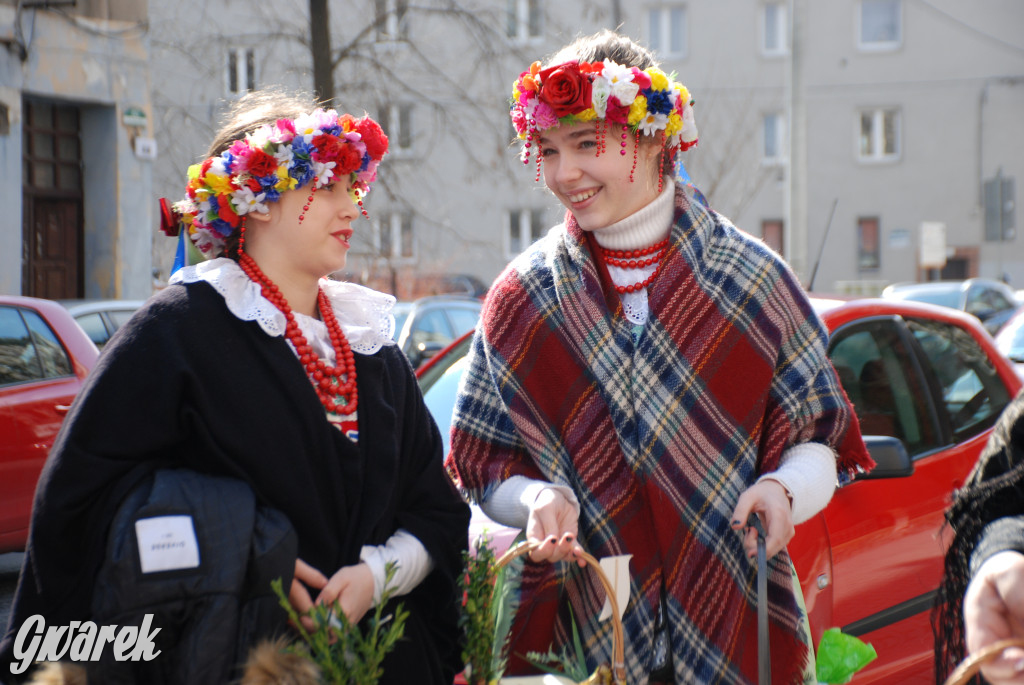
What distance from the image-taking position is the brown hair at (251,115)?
2.45m

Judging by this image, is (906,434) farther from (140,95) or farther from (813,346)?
(140,95)

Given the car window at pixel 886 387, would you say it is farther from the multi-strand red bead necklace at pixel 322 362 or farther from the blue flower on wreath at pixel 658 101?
the multi-strand red bead necklace at pixel 322 362

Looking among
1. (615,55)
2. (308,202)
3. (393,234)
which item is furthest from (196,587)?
(393,234)

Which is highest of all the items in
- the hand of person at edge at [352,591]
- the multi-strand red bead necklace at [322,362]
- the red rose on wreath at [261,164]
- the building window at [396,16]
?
the building window at [396,16]

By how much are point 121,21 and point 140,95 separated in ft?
3.13

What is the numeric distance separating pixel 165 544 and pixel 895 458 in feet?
7.25

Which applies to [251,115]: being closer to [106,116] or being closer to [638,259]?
[638,259]

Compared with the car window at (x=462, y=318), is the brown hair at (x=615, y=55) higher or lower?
higher

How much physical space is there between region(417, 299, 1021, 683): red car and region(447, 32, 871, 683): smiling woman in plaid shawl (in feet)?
2.65

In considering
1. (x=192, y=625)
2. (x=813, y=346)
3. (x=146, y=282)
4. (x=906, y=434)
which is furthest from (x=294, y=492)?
(x=146, y=282)

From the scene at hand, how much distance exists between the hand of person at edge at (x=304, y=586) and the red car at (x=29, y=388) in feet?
14.6

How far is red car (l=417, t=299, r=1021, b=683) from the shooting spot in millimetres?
3471

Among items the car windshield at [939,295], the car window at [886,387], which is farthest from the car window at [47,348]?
the car windshield at [939,295]

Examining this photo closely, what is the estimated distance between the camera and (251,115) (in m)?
2.53
